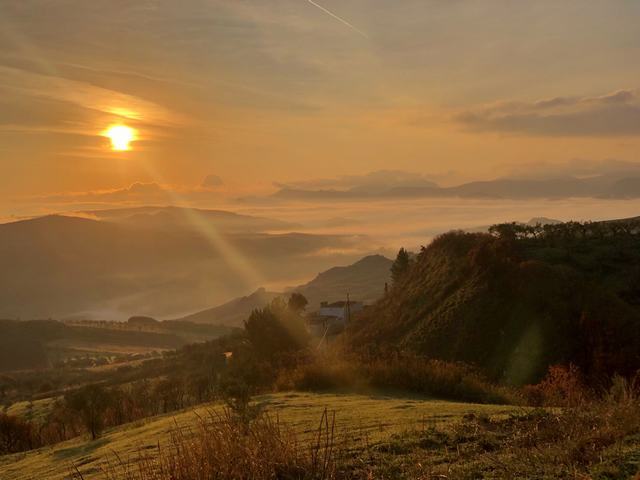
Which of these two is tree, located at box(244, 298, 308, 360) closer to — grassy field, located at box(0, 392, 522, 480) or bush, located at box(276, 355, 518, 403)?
bush, located at box(276, 355, 518, 403)

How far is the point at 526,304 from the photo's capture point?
42594 mm

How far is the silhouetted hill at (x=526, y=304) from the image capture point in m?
36.6

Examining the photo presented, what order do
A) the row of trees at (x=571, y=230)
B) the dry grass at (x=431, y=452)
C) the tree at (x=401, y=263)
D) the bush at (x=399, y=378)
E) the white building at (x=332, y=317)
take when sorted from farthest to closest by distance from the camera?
the white building at (x=332, y=317) < the tree at (x=401, y=263) < the row of trees at (x=571, y=230) < the bush at (x=399, y=378) < the dry grass at (x=431, y=452)

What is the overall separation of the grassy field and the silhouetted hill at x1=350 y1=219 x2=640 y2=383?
61.6ft

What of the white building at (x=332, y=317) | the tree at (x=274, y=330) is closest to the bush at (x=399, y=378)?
the tree at (x=274, y=330)

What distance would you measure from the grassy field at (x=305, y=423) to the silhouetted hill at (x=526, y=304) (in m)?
18.8

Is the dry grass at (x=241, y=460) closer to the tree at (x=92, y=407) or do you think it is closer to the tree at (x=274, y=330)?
the tree at (x=92, y=407)

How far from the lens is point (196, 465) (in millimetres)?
7203

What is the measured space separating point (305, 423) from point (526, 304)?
3117 centimetres

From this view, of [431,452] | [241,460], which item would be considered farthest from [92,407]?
[241,460]

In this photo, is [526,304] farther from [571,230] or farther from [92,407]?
[92,407]

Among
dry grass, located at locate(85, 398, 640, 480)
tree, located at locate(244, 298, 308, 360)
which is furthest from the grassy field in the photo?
tree, located at locate(244, 298, 308, 360)

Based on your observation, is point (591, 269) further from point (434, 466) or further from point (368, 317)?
point (434, 466)

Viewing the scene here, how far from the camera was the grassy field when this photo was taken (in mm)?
13711
